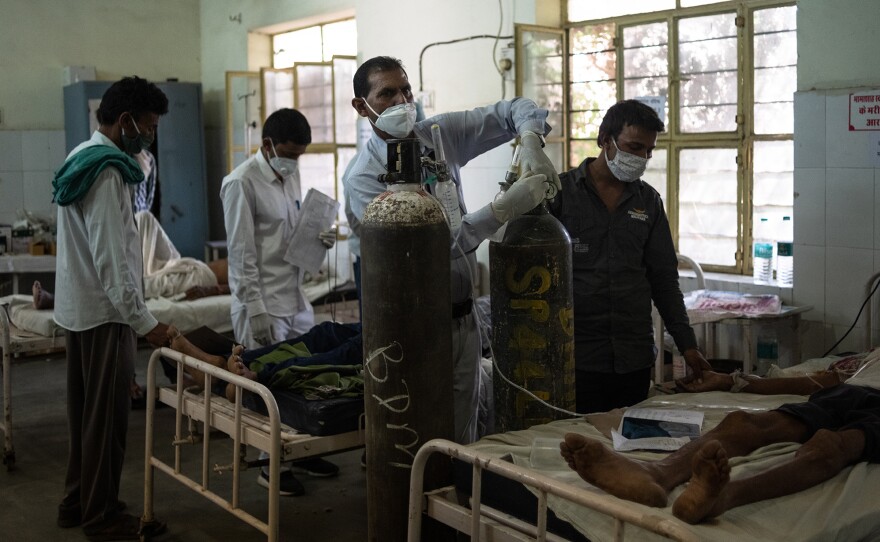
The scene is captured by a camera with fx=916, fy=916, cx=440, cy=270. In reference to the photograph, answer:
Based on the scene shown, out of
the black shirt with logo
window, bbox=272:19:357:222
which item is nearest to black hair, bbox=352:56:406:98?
the black shirt with logo

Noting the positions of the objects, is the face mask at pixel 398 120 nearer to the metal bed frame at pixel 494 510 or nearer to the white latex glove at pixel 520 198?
the white latex glove at pixel 520 198

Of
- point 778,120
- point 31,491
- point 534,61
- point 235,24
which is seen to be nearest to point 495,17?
point 534,61

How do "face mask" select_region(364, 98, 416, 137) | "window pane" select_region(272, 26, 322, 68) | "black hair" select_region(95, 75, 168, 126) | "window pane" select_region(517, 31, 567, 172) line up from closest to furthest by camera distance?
"face mask" select_region(364, 98, 416, 137) < "black hair" select_region(95, 75, 168, 126) < "window pane" select_region(517, 31, 567, 172) < "window pane" select_region(272, 26, 322, 68)

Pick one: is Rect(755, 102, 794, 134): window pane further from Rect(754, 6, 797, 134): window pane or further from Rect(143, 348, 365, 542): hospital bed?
Rect(143, 348, 365, 542): hospital bed

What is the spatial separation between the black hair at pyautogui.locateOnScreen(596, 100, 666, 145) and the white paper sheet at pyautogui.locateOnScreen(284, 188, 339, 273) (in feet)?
5.50

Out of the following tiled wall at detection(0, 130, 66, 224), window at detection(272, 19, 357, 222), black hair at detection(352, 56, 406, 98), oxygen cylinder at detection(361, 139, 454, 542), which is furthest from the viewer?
tiled wall at detection(0, 130, 66, 224)

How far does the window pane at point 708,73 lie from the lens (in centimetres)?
544

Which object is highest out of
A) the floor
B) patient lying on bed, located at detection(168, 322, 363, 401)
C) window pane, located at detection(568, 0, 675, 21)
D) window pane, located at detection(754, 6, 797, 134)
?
window pane, located at detection(568, 0, 675, 21)

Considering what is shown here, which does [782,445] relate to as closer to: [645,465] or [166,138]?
[645,465]

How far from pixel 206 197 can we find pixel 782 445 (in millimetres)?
7244

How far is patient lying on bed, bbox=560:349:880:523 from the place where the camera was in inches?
87.4

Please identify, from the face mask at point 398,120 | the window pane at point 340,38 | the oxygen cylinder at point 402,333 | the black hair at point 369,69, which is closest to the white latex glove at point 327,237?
the black hair at point 369,69

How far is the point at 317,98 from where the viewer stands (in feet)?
26.0

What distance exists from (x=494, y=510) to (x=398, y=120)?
49.8 inches
